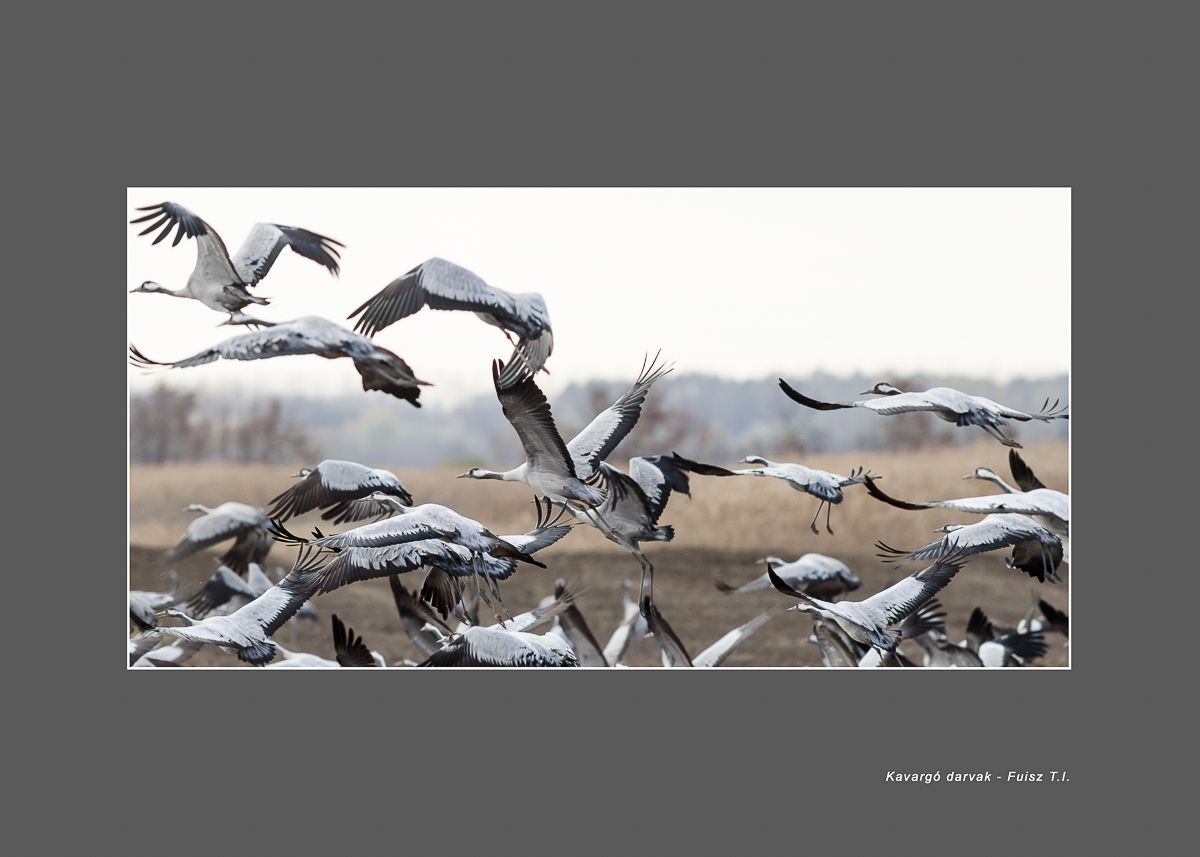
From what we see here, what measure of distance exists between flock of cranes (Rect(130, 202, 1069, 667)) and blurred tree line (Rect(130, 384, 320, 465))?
0.87 feet

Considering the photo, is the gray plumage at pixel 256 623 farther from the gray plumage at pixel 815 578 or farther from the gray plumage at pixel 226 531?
the gray plumage at pixel 815 578

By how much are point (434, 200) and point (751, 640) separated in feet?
13.4

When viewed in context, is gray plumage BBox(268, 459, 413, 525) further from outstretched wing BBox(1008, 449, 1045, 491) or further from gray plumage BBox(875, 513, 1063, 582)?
outstretched wing BBox(1008, 449, 1045, 491)

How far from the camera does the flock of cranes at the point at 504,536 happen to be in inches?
340

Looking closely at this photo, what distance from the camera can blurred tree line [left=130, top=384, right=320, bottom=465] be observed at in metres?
9.11

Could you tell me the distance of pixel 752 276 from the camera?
9.23 metres

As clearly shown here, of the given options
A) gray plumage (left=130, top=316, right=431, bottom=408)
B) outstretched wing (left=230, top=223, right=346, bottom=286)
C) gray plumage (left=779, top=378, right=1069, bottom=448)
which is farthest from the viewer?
gray plumage (left=779, top=378, right=1069, bottom=448)

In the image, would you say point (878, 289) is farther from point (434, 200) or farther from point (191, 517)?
point (191, 517)

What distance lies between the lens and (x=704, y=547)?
30.5 ft

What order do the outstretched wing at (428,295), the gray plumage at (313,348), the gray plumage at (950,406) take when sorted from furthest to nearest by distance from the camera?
the gray plumage at (950,406), the gray plumage at (313,348), the outstretched wing at (428,295)

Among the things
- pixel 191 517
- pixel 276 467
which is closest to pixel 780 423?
pixel 276 467

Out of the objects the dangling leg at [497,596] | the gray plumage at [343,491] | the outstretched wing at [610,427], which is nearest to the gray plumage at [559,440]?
the outstretched wing at [610,427]

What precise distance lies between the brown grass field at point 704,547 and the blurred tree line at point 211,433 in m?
0.11

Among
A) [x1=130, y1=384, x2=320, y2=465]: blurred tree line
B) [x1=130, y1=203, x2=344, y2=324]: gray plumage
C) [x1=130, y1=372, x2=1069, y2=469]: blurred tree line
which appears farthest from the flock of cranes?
[x1=130, y1=384, x2=320, y2=465]: blurred tree line
